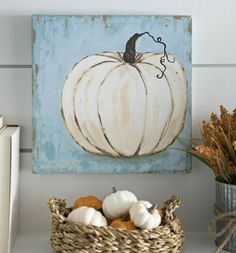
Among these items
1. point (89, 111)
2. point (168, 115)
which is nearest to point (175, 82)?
point (168, 115)

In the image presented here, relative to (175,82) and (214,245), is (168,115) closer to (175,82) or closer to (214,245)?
(175,82)

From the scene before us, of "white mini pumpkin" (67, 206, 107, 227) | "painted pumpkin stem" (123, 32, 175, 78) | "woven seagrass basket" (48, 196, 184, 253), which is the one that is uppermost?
"painted pumpkin stem" (123, 32, 175, 78)

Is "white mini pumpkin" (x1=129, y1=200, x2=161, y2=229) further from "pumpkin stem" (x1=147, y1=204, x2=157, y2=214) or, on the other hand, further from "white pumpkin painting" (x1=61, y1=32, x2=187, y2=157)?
"white pumpkin painting" (x1=61, y1=32, x2=187, y2=157)

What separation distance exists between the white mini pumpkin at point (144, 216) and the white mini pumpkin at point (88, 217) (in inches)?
2.0

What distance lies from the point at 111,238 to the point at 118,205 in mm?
77

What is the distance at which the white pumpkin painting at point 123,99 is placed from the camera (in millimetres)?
1032

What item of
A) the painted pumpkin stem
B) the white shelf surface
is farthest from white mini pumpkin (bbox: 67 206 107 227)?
the painted pumpkin stem

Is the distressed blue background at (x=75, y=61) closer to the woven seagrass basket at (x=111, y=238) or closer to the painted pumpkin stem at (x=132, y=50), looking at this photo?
the painted pumpkin stem at (x=132, y=50)

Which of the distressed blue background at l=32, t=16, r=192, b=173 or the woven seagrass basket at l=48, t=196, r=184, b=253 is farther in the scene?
the distressed blue background at l=32, t=16, r=192, b=173

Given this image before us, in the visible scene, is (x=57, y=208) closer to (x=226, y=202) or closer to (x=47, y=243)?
(x=47, y=243)

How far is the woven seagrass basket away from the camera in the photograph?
0.85 meters

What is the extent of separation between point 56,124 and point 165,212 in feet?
0.88

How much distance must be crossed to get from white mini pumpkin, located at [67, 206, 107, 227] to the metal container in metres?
0.21

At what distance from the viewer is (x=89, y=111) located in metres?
1.03
